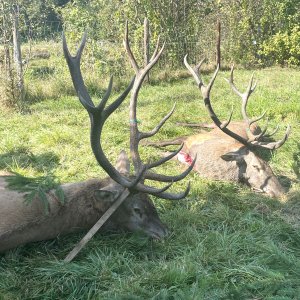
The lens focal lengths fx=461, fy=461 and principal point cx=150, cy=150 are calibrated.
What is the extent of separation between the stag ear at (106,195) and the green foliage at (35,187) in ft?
1.04

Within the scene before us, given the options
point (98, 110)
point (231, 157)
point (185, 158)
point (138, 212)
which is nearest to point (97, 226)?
point (138, 212)

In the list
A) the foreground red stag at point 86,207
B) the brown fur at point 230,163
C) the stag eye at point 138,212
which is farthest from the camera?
the brown fur at point 230,163

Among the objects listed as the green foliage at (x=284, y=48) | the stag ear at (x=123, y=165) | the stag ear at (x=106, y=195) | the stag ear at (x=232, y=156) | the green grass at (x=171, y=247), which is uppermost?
the green foliage at (x=284, y=48)

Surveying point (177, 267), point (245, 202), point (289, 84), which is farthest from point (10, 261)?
point (289, 84)

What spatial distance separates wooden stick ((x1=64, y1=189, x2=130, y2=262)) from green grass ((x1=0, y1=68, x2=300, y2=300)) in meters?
0.09

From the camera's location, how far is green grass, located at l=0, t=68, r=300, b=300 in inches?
135

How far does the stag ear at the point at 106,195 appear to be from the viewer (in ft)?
13.0

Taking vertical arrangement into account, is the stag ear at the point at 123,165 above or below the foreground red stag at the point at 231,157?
above

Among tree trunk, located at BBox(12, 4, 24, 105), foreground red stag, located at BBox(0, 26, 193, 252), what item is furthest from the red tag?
tree trunk, located at BBox(12, 4, 24, 105)

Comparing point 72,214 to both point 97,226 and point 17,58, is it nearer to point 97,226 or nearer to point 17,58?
point 97,226

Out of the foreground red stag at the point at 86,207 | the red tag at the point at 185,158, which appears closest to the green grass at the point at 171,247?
the foreground red stag at the point at 86,207

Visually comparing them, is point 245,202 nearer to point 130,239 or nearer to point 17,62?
point 130,239

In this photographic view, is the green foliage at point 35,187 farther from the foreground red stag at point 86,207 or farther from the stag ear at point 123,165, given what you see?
the stag ear at point 123,165

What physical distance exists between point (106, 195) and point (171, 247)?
75 centimetres
